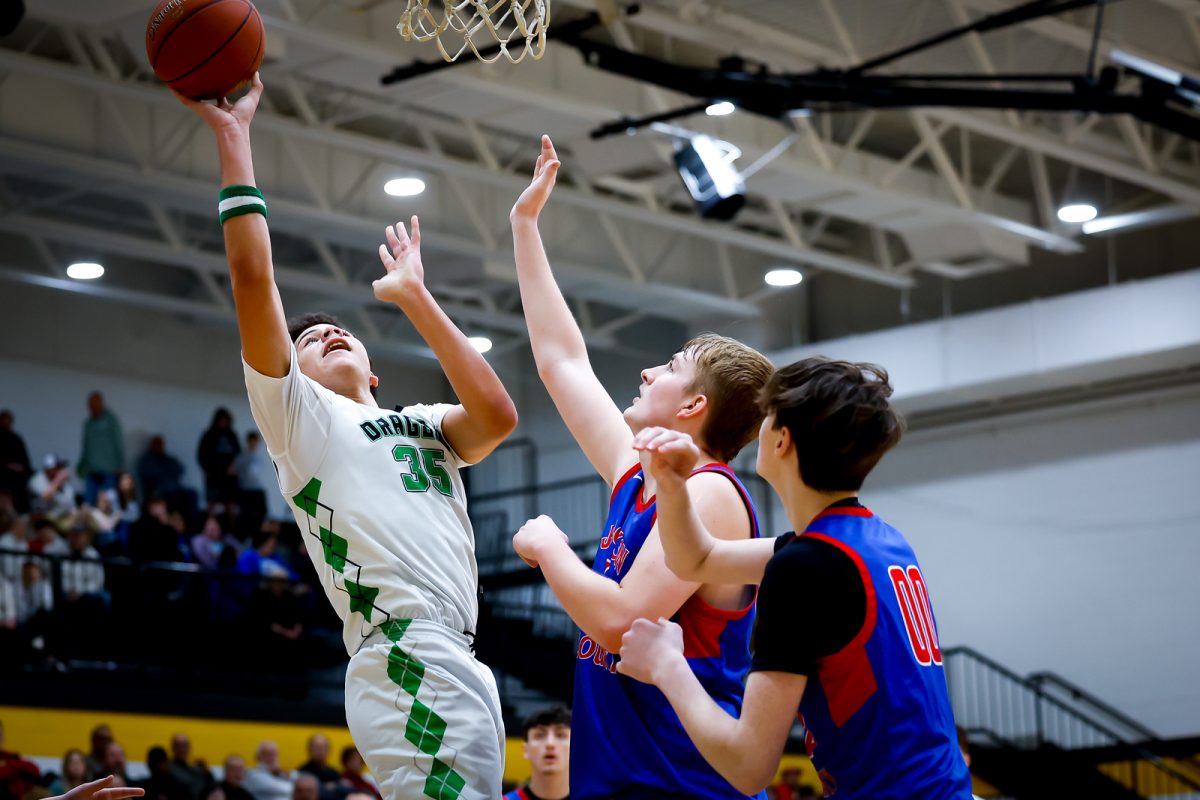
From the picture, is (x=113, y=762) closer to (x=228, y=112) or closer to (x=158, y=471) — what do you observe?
(x=158, y=471)

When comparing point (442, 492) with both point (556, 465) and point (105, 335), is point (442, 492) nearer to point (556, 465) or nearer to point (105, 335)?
point (105, 335)

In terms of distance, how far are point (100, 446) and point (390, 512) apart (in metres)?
14.3

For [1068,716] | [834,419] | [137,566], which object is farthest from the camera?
[1068,716]

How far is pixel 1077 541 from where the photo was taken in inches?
695

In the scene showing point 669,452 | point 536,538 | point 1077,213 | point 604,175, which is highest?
point 604,175

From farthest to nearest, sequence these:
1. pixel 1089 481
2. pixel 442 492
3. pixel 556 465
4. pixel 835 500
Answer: pixel 556 465
pixel 1089 481
pixel 442 492
pixel 835 500

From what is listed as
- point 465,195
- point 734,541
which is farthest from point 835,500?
point 465,195

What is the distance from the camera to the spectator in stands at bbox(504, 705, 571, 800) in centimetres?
647

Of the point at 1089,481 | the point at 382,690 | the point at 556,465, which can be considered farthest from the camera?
the point at 556,465

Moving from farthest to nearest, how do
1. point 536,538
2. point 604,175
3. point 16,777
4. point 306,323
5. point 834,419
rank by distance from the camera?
1. point 604,175
2. point 16,777
3. point 306,323
4. point 536,538
5. point 834,419

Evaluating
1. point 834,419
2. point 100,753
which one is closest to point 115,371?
point 100,753

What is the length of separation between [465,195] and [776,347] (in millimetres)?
4794

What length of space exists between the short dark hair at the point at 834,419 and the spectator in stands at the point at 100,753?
9.64 m

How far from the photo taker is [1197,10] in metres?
12.3
